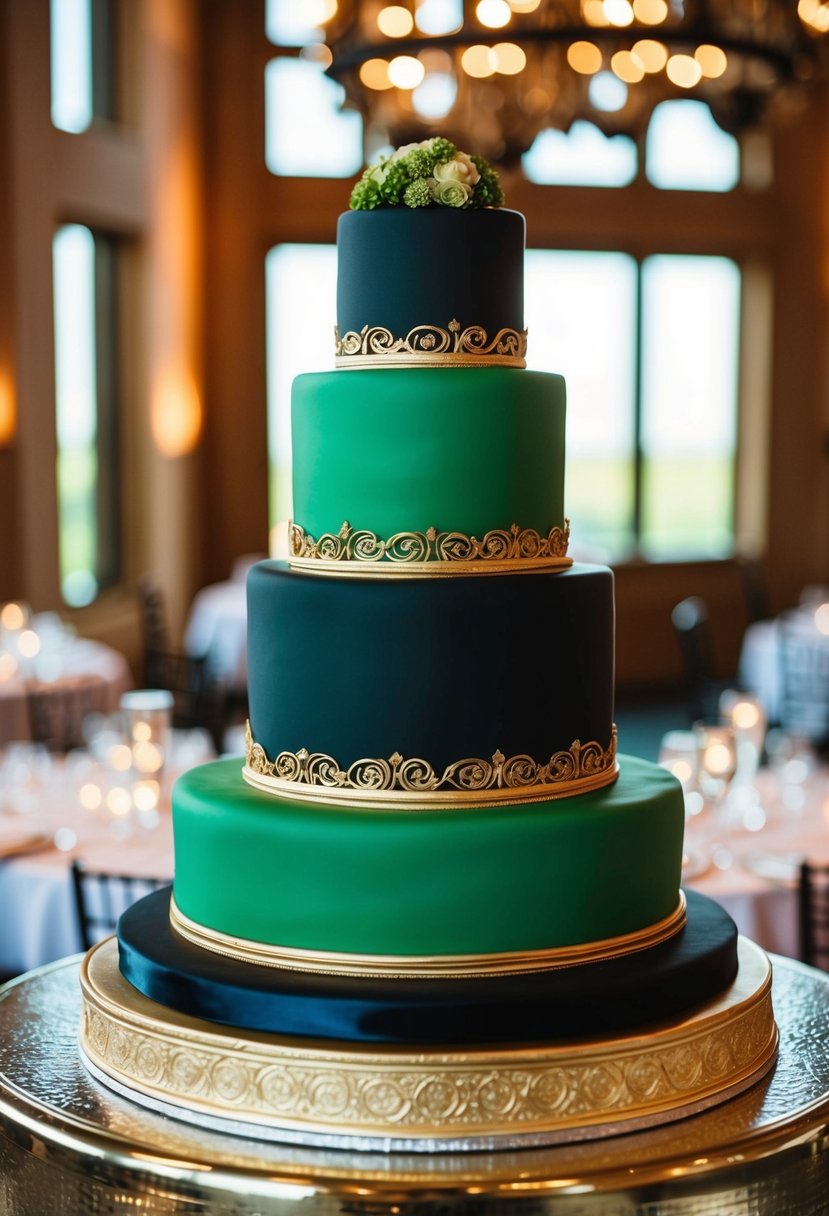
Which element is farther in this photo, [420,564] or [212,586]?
[212,586]

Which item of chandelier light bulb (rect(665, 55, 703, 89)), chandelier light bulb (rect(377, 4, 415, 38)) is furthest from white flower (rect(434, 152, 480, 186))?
chandelier light bulb (rect(665, 55, 703, 89))

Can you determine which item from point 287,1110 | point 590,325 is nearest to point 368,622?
point 287,1110

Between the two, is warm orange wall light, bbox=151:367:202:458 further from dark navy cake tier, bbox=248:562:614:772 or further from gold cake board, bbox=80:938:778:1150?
gold cake board, bbox=80:938:778:1150

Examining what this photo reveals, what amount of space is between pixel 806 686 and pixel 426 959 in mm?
6123

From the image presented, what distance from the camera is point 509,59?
20.2 feet

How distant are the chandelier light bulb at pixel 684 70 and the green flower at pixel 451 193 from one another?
361 centimetres

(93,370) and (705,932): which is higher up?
(93,370)

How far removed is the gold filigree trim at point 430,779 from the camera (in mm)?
2285

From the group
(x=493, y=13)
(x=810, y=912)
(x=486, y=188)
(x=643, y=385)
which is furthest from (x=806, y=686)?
(x=486, y=188)

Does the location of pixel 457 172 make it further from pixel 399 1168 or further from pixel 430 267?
pixel 399 1168

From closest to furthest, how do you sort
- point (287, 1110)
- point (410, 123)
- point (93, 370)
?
point (287, 1110), point (410, 123), point (93, 370)

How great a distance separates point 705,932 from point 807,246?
10834 mm

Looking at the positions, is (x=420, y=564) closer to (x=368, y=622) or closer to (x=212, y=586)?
(x=368, y=622)

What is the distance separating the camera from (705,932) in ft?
8.15
